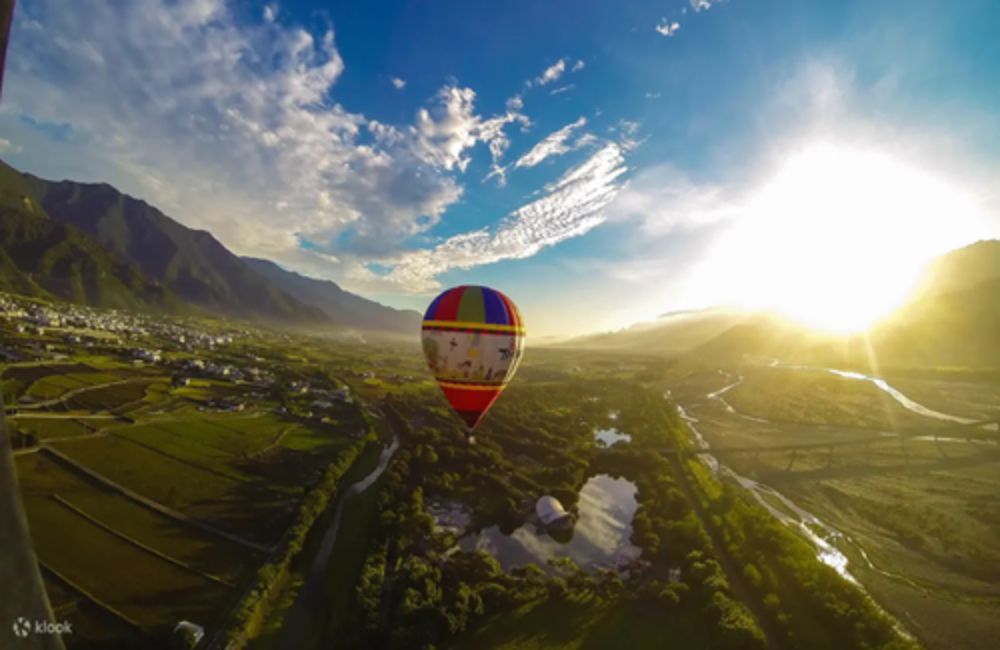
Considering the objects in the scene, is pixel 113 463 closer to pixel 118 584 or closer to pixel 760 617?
pixel 118 584

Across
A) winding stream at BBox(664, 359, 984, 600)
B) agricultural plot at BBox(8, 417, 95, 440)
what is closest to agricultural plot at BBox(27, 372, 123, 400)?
agricultural plot at BBox(8, 417, 95, 440)

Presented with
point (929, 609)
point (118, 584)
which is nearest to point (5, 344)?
point (118, 584)

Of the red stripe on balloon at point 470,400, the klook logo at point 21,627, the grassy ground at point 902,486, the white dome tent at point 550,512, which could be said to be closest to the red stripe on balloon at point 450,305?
the red stripe on balloon at point 470,400

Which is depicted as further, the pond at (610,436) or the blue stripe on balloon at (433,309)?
the pond at (610,436)

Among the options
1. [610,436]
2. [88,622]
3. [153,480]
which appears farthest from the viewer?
[610,436]

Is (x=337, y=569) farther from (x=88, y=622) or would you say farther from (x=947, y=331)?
(x=947, y=331)

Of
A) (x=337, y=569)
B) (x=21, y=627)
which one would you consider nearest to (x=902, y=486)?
(x=337, y=569)

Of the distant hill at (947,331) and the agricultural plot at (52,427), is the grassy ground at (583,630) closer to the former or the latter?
the agricultural plot at (52,427)
